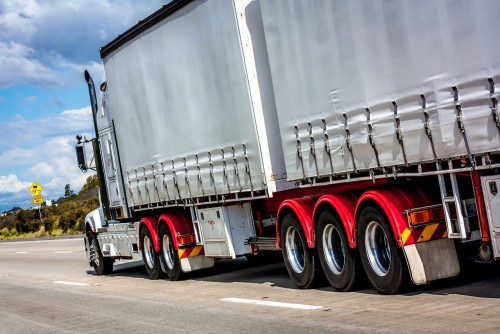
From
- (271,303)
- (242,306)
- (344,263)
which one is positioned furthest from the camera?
(242,306)

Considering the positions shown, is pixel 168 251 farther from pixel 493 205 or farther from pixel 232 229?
pixel 493 205

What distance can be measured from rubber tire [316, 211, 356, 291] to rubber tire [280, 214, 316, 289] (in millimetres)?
346

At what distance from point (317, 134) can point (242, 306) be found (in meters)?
2.44

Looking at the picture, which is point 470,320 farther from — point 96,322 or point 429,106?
point 96,322

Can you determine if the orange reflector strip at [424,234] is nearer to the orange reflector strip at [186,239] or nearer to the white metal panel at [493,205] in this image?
the white metal panel at [493,205]

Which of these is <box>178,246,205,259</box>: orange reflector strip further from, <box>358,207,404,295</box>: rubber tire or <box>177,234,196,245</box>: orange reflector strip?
<box>358,207,404,295</box>: rubber tire

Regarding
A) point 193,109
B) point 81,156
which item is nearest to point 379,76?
point 193,109

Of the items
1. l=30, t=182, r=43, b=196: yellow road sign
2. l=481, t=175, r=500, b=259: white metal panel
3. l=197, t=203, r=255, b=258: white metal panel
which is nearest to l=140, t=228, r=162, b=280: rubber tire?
l=197, t=203, r=255, b=258: white metal panel

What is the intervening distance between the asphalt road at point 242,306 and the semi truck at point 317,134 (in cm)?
37

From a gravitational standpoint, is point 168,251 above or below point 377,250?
above

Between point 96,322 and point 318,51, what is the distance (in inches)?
187

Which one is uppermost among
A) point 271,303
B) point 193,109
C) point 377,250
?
point 193,109

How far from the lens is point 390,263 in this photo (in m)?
10.1

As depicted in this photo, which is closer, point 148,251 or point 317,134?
point 317,134
